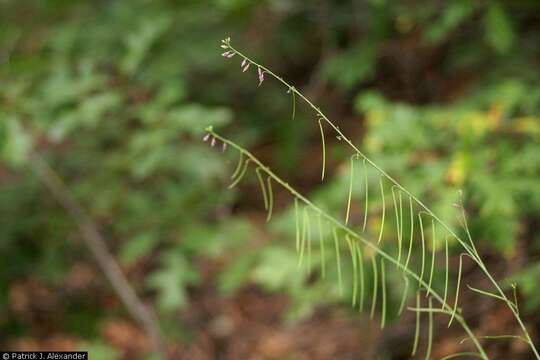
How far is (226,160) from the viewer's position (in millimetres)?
3652

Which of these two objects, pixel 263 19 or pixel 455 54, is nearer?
pixel 455 54

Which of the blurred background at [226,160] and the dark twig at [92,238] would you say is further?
the dark twig at [92,238]

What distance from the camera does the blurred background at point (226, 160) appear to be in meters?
2.70

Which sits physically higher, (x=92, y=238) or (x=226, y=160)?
(x=226, y=160)

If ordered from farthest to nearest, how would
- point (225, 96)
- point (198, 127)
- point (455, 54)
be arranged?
point (225, 96) < point (455, 54) < point (198, 127)

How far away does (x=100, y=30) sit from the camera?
3719mm

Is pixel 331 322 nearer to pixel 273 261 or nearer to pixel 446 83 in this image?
pixel 273 261

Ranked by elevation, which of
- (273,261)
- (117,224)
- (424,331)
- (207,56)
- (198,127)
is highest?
(207,56)

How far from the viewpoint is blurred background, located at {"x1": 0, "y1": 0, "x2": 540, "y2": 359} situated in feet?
8.86

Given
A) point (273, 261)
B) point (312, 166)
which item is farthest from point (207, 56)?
point (312, 166)

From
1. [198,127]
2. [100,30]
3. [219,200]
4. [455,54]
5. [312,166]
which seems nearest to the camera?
[198,127]

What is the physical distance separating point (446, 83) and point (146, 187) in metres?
2.98

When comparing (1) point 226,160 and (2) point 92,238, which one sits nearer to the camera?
(2) point 92,238

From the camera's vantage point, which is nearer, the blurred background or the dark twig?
the blurred background
